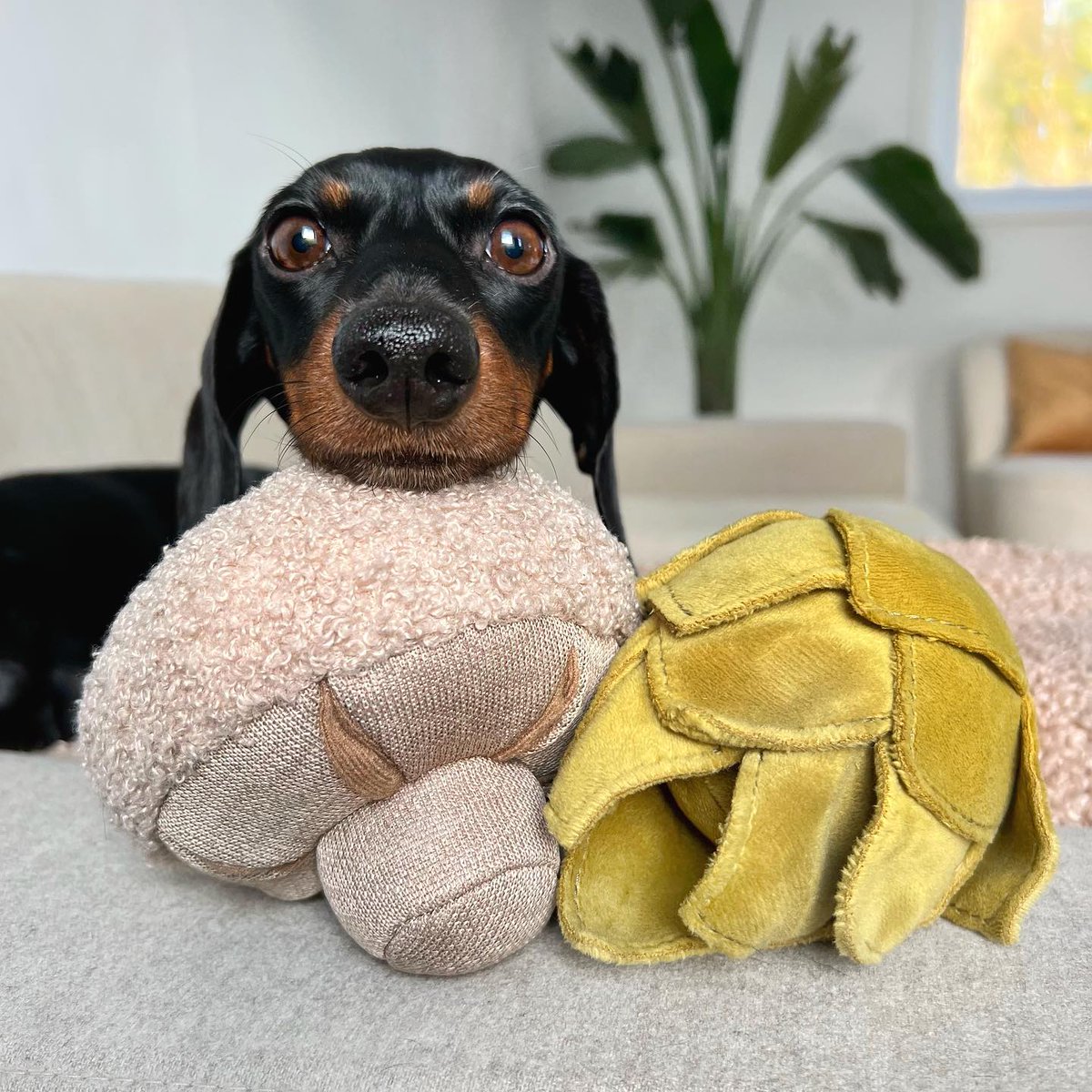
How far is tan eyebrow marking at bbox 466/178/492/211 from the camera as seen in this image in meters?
0.71

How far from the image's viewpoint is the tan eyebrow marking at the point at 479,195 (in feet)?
2.34

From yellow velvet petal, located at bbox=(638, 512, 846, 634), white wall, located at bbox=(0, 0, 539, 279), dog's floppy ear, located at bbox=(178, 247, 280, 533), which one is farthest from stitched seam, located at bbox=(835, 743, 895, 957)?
white wall, located at bbox=(0, 0, 539, 279)

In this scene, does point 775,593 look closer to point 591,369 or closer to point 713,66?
point 591,369

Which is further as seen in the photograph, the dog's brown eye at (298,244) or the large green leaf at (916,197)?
the large green leaf at (916,197)

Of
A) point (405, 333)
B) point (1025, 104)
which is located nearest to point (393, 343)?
point (405, 333)

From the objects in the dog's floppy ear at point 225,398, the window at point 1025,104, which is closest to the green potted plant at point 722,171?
the window at point 1025,104

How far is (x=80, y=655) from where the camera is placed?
1126 millimetres

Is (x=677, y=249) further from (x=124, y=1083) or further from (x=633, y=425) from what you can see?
(x=124, y=1083)

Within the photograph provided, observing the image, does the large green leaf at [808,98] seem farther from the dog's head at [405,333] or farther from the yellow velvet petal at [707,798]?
the yellow velvet petal at [707,798]

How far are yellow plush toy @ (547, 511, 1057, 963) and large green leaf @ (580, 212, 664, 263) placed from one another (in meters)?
3.32

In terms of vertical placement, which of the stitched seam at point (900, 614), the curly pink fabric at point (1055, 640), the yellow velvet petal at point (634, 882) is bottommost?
the curly pink fabric at point (1055, 640)

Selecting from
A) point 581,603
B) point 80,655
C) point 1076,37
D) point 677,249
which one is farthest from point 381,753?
point 1076,37

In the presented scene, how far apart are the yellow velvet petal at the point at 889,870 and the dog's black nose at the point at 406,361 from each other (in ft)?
0.99

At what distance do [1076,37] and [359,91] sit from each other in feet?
9.67
